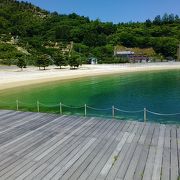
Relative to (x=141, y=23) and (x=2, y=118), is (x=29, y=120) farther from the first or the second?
(x=141, y=23)

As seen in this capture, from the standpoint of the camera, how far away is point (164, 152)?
35.6 ft

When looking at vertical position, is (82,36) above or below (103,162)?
above

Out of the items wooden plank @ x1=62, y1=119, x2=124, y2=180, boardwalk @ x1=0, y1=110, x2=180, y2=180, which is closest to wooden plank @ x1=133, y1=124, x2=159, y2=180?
boardwalk @ x1=0, y1=110, x2=180, y2=180

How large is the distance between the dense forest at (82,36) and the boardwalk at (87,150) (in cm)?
8056

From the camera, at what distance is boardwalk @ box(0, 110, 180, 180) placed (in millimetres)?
9242

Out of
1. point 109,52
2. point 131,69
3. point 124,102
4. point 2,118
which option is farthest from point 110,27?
point 2,118

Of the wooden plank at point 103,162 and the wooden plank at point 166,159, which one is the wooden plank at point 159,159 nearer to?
the wooden plank at point 166,159

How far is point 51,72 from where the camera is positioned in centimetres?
6212

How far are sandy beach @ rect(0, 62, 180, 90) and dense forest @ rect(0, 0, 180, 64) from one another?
13257 mm

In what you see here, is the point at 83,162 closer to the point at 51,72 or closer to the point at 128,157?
the point at 128,157

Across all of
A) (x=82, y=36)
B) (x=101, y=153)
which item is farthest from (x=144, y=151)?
(x=82, y=36)

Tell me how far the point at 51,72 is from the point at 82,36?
7446 cm

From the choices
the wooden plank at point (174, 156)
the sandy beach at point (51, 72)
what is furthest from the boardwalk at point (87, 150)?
the sandy beach at point (51, 72)

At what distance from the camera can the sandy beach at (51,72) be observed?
165 feet
